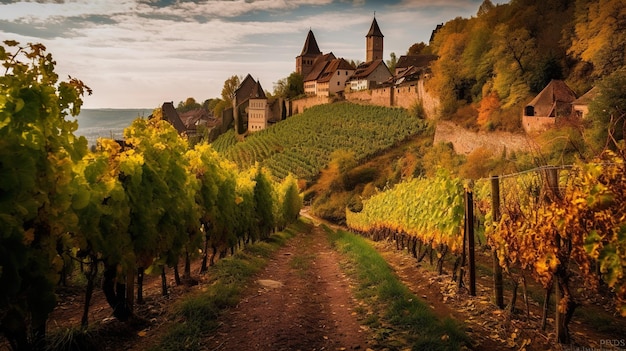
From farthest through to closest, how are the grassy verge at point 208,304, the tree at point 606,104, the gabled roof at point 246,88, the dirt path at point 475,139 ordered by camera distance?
the gabled roof at point 246,88, the dirt path at point 475,139, the tree at point 606,104, the grassy verge at point 208,304

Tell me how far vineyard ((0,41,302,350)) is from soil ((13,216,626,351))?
71cm

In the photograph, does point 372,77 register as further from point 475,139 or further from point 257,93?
point 475,139

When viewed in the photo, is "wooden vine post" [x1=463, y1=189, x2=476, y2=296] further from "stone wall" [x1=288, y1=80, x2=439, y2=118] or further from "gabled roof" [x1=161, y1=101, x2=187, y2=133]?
"gabled roof" [x1=161, y1=101, x2=187, y2=133]

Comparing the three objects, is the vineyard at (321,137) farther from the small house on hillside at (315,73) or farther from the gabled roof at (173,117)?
the gabled roof at (173,117)

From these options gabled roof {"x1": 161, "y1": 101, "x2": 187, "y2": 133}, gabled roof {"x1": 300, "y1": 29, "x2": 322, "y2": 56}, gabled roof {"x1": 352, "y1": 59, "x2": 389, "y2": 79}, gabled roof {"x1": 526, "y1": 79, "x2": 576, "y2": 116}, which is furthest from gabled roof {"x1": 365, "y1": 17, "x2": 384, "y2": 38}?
gabled roof {"x1": 526, "y1": 79, "x2": 576, "y2": 116}

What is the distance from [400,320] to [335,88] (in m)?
87.2

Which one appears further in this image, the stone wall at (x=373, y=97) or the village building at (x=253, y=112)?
the village building at (x=253, y=112)

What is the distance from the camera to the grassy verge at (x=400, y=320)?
5.75 m

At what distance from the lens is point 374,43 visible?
107 meters

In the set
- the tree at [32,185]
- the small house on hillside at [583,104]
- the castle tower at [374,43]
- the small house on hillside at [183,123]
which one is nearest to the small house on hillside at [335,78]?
the castle tower at [374,43]

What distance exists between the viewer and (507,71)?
41.3 m

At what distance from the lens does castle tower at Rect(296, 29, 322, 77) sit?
112 m

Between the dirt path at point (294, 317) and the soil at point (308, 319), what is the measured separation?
0.04 ft

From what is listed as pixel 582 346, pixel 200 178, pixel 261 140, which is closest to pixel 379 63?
pixel 261 140
